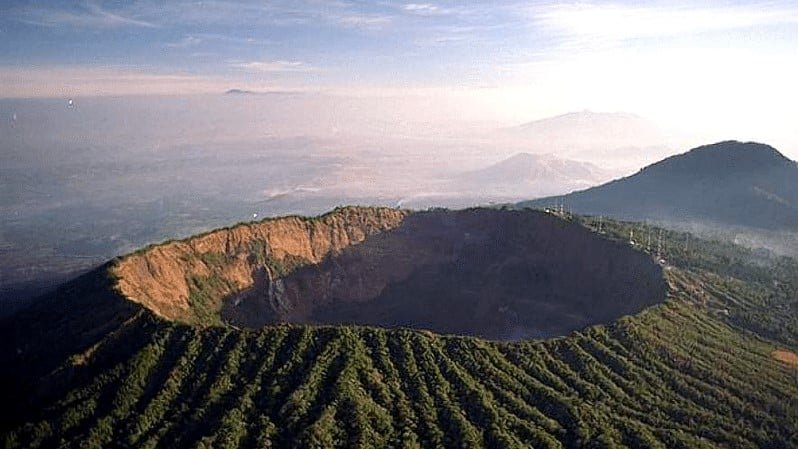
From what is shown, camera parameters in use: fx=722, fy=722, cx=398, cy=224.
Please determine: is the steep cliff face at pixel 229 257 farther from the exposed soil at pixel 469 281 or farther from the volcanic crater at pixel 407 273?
the exposed soil at pixel 469 281

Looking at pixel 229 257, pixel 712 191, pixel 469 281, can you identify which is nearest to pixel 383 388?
pixel 229 257

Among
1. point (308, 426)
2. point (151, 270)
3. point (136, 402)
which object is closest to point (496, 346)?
point (308, 426)

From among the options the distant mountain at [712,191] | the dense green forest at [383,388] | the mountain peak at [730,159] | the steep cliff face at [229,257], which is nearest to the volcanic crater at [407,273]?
the steep cliff face at [229,257]

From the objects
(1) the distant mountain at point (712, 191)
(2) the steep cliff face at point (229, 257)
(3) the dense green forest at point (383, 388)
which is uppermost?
(1) the distant mountain at point (712, 191)

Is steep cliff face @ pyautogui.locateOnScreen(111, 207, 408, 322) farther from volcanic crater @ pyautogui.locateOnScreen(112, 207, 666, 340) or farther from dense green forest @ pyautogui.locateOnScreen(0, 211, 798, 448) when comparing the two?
dense green forest @ pyautogui.locateOnScreen(0, 211, 798, 448)

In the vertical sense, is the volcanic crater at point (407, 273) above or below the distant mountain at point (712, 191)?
below

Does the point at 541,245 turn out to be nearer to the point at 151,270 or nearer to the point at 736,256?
the point at 736,256

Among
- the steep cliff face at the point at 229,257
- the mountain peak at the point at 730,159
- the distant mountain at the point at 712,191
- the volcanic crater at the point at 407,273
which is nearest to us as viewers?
the steep cliff face at the point at 229,257
